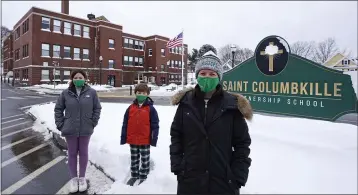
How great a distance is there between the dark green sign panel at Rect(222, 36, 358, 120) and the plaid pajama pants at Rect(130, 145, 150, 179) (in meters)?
3.35

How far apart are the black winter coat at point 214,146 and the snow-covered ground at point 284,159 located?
1536mm

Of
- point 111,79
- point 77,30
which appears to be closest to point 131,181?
point 77,30

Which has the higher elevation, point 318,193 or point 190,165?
point 190,165

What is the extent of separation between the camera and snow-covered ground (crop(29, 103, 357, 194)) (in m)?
3.70

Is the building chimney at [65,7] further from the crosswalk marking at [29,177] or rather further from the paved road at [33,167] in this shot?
the crosswalk marking at [29,177]

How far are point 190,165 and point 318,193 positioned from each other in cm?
237

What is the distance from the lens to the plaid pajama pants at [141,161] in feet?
13.2

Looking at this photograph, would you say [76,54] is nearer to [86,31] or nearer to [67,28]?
[67,28]

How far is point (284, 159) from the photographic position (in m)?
4.57

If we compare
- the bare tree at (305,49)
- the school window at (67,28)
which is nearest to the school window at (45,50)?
the school window at (67,28)

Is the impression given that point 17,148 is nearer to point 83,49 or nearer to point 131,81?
point 83,49

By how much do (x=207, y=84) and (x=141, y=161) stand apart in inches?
87.4

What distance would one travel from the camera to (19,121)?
10.5 m

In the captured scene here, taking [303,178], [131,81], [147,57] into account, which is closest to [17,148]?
[303,178]
